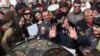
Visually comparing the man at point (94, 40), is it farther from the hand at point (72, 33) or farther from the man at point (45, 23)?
the man at point (45, 23)

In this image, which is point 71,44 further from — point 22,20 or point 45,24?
point 22,20

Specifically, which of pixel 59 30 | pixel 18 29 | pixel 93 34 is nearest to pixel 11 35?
pixel 18 29

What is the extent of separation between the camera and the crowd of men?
618cm

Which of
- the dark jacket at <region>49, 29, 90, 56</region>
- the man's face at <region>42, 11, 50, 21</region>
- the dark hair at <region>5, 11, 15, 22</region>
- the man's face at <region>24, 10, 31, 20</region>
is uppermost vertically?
the man's face at <region>42, 11, 50, 21</region>

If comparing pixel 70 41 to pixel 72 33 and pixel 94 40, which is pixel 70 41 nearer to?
pixel 72 33

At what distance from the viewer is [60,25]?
655 cm

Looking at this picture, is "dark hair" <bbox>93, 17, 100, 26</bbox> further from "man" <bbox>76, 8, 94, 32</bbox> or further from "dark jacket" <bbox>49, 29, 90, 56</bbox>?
"dark jacket" <bbox>49, 29, 90, 56</bbox>

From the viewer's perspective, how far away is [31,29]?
7176 millimetres

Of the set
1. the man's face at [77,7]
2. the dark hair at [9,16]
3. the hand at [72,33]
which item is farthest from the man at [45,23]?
the dark hair at [9,16]

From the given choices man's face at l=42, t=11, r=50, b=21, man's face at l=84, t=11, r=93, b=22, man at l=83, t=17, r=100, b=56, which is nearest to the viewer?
man at l=83, t=17, r=100, b=56

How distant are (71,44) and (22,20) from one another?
162 centimetres

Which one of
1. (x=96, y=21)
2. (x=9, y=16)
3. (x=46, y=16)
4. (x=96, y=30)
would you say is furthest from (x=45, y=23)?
(x=9, y=16)

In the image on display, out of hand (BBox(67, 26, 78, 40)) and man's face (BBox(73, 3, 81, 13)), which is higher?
hand (BBox(67, 26, 78, 40))

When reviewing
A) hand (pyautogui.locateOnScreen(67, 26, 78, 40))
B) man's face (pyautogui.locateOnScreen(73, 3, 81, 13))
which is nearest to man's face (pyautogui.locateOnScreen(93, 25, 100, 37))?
hand (pyautogui.locateOnScreen(67, 26, 78, 40))
